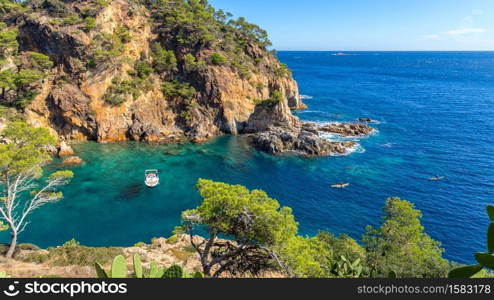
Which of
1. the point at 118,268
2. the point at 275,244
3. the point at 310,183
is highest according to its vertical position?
the point at 118,268

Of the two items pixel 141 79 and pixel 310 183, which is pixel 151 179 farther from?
pixel 141 79

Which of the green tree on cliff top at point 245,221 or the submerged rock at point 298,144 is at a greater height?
the green tree on cliff top at point 245,221

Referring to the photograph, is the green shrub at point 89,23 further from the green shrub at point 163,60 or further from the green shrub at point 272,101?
the green shrub at point 272,101

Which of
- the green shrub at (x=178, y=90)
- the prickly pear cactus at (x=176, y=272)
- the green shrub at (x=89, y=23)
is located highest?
the green shrub at (x=89, y=23)

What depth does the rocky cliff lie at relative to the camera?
50.3m

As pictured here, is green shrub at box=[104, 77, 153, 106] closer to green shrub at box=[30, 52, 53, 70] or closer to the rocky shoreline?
green shrub at box=[30, 52, 53, 70]

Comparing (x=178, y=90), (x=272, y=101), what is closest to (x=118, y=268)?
(x=178, y=90)

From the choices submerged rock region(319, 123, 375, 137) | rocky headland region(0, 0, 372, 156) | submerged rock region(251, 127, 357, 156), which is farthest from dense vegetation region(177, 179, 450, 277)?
submerged rock region(319, 123, 375, 137)

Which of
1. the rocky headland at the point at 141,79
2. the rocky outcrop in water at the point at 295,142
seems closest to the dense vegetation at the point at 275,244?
the rocky outcrop in water at the point at 295,142

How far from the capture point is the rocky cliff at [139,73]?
5028cm

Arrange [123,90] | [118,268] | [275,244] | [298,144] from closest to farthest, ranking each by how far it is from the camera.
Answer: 1. [118,268]
2. [275,244]
3. [298,144]
4. [123,90]

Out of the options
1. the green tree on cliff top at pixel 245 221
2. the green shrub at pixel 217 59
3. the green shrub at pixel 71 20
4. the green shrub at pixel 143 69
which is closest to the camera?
the green tree on cliff top at pixel 245 221

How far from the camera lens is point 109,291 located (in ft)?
14.7

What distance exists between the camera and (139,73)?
188 feet
